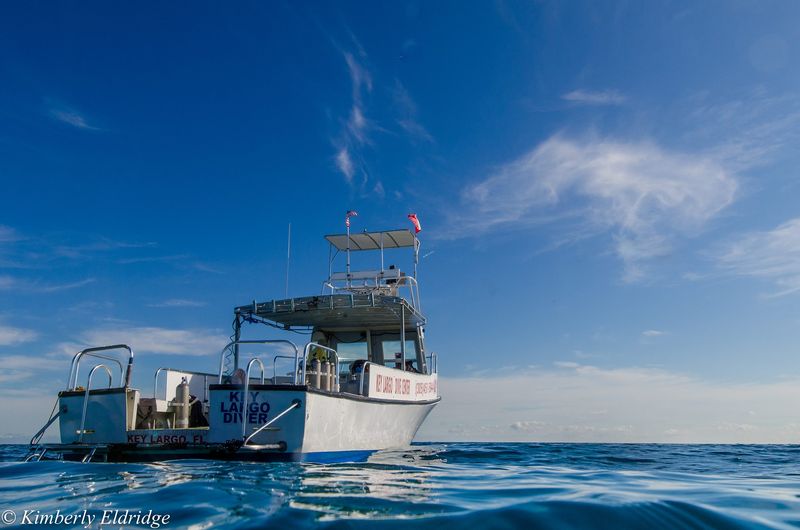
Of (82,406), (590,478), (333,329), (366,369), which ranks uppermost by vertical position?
(333,329)

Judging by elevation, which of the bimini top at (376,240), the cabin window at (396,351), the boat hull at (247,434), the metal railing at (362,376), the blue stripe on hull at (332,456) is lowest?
the blue stripe on hull at (332,456)

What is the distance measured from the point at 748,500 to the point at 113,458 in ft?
29.2

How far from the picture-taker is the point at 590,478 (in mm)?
6902

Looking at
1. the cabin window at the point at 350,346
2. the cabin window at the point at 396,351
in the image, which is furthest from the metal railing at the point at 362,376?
the cabin window at the point at 350,346

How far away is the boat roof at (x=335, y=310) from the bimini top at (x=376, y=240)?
2.61m

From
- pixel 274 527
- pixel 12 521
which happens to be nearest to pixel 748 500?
pixel 274 527

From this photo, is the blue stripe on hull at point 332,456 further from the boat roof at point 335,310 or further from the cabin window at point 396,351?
the cabin window at point 396,351

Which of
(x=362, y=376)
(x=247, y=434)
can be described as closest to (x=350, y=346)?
(x=362, y=376)

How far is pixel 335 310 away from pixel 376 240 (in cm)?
376

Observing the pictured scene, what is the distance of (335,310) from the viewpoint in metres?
14.1

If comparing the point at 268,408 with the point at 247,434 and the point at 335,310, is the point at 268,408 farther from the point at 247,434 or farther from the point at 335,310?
the point at 335,310

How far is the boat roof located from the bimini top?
2.61 meters

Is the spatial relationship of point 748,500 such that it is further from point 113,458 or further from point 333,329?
point 333,329

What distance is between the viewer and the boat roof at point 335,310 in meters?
13.2
